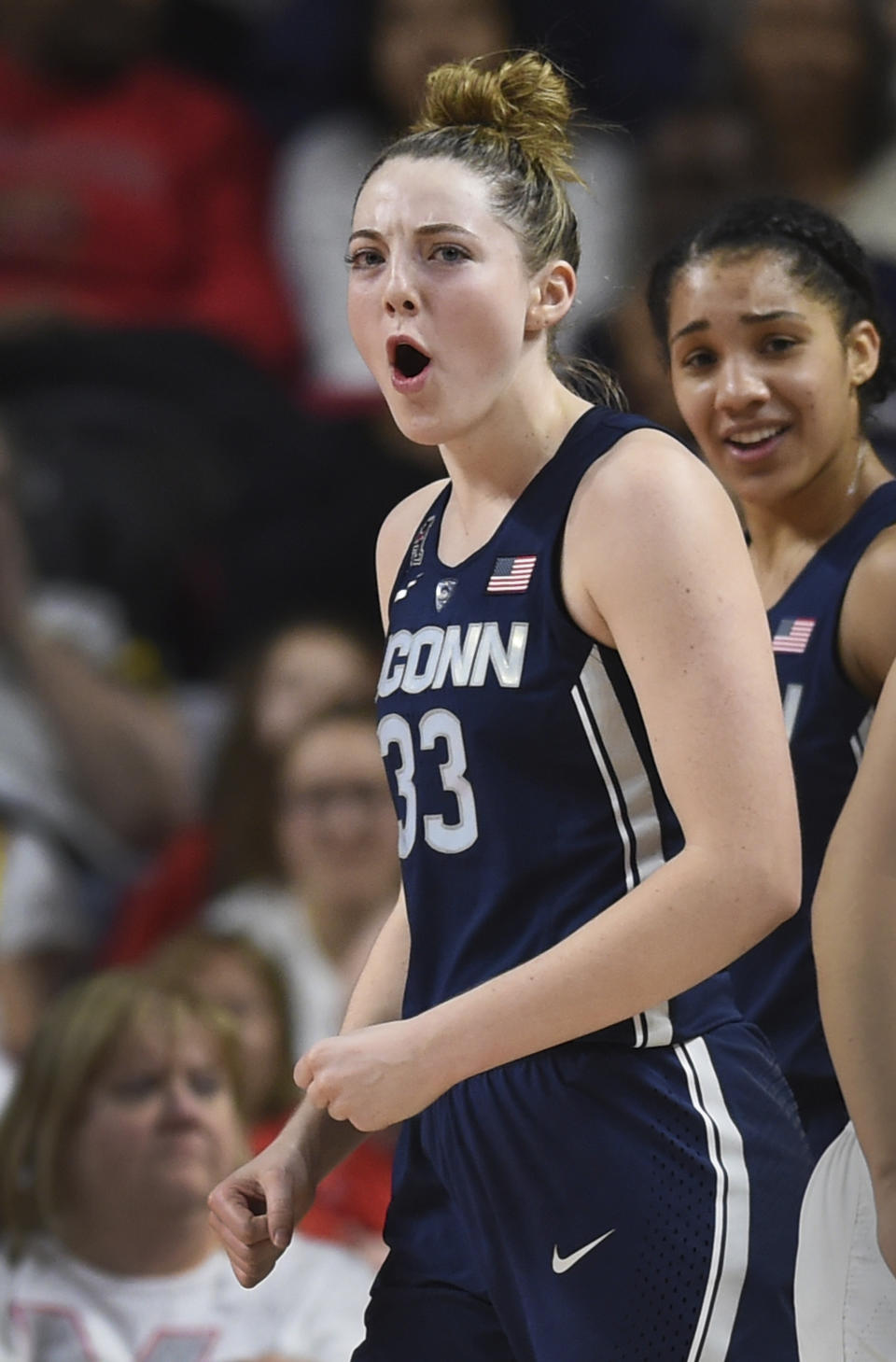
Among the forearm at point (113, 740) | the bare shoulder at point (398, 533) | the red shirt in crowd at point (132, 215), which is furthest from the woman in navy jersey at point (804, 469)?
the red shirt in crowd at point (132, 215)

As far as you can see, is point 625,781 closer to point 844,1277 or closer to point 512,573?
point 512,573

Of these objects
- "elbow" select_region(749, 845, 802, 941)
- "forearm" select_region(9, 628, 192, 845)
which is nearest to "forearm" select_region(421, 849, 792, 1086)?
"elbow" select_region(749, 845, 802, 941)

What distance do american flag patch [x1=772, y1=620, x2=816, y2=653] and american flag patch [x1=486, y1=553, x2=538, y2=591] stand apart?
17.7 inches

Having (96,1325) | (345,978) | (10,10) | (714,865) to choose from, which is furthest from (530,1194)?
(10,10)

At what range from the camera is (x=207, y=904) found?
545 cm

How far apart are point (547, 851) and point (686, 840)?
0.19 metres

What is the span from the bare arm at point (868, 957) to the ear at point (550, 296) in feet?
1.97

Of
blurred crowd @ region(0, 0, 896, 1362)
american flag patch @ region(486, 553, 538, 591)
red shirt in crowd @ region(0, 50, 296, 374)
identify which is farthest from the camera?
red shirt in crowd @ region(0, 50, 296, 374)

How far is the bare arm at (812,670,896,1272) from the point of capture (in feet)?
6.37

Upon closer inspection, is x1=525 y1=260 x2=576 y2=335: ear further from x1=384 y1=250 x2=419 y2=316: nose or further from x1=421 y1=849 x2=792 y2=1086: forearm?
x1=421 y1=849 x2=792 y2=1086: forearm

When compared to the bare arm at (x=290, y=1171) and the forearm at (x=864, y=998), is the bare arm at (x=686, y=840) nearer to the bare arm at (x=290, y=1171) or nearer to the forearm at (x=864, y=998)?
the forearm at (x=864, y=998)

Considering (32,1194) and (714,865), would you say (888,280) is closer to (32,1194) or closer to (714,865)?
(32,1194)

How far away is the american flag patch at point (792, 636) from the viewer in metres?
2.52

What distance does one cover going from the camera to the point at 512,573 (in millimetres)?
2221
